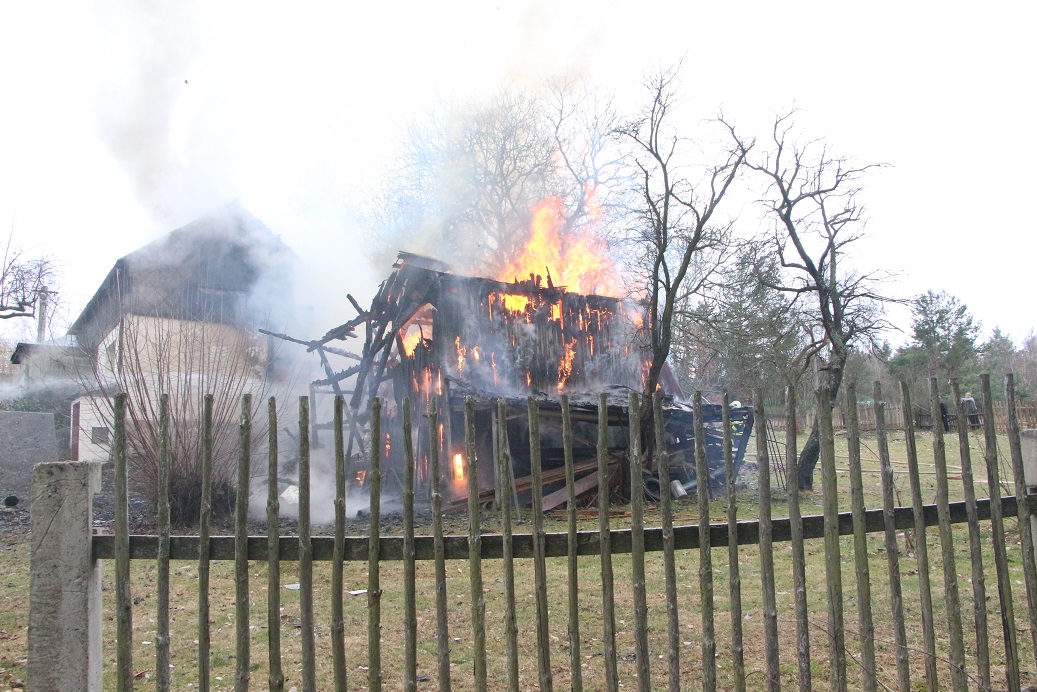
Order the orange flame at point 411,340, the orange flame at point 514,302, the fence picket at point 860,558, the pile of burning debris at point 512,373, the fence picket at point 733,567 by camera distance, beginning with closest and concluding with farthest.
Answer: the fence picket at point 733,567
the fence picket at point 860,558
the pile of burning debris at point 512,373
the orange flame at point 514,302
the orange flame at point 411,340

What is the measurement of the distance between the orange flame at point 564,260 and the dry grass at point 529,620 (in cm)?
1305

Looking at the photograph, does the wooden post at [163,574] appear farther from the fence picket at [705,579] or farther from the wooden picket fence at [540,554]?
the fence picket at [705,579]

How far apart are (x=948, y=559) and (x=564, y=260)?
19.4 meters

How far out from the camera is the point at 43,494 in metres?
3.46

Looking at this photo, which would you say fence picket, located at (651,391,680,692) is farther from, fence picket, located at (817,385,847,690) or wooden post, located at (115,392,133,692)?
wooden post, located at (115,392,133,692)

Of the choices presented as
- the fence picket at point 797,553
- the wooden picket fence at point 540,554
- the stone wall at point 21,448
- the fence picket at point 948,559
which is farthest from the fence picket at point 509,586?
the stone wall at point 21,448

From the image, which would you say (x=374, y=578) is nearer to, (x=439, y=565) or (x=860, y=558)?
(x=439, y=565)

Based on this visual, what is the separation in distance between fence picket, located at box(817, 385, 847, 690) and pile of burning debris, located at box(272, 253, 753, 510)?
12061 mm

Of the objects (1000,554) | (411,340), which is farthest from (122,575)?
(411,340)

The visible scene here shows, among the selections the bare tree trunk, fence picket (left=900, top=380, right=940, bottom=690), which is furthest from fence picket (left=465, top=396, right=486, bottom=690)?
the bare tree trunk

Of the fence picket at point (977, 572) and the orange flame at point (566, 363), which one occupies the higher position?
the orange flame at point (566, 363)

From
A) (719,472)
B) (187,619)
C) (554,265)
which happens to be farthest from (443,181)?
(187,619)

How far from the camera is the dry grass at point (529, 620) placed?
5.37 metres

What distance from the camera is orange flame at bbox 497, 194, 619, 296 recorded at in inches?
876
